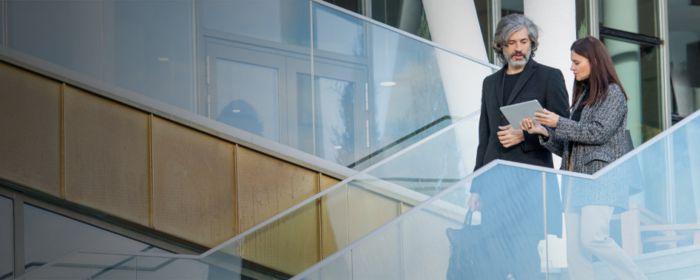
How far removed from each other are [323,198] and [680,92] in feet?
29.7

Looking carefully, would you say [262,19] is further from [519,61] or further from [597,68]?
[597,68]

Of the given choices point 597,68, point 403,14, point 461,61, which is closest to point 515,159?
point 597,68

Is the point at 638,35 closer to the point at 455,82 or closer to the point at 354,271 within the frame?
the point at 455,82

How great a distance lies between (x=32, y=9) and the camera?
299 inches

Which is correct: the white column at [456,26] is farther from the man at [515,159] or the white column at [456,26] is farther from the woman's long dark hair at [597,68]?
→ the woman's long dark hair at [597,68]

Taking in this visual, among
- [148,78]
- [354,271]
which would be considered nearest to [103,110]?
[148,78]

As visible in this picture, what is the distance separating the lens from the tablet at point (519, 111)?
18.3 feet

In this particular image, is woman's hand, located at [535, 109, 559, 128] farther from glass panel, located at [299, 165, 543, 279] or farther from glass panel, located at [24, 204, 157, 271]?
glass panel, located at [24, 204, 157, 271]

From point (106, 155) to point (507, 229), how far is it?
10.8 feet

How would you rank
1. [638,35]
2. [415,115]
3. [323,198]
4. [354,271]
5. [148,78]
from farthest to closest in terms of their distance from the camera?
[638,35], [415,115], [148,78], [323,198], [354,271]

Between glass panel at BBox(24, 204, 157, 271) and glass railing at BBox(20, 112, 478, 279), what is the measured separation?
104 cm

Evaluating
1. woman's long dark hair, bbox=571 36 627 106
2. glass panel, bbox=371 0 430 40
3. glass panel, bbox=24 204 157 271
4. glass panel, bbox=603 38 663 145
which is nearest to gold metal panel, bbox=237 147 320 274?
glass panel, bbox=24 204 157 271

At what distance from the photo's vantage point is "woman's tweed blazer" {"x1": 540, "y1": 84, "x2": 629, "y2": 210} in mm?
5484

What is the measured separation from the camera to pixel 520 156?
19.4ft
